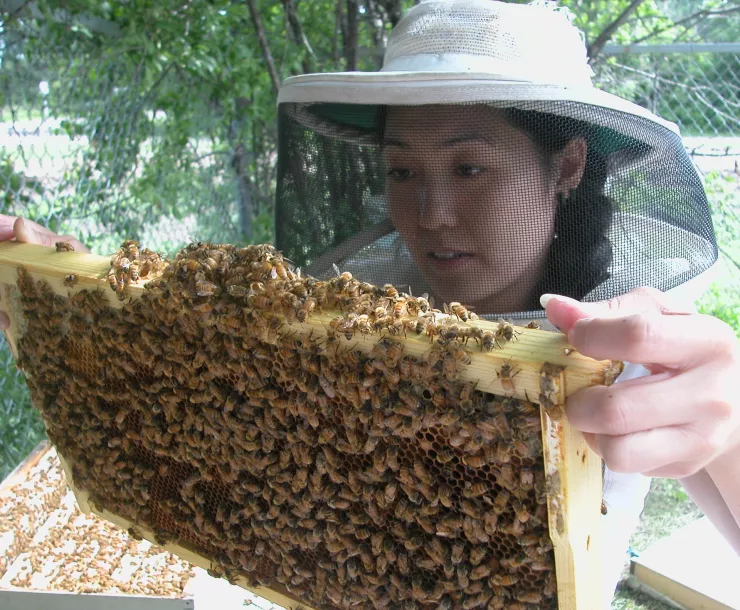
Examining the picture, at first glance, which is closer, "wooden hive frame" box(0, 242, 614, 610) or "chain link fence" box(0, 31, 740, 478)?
"wooden hive frame" box(0, 242, 614, 610)

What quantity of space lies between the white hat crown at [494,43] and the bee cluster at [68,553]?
1.91 meters

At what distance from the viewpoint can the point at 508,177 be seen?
159 cm

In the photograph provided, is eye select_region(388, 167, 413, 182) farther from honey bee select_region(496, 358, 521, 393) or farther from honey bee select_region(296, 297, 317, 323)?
honey bee select_region(496, 358, 521, 393)

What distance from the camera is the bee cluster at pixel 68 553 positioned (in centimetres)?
231

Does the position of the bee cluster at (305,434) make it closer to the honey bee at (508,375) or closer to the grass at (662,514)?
the honey bee at (508,375)

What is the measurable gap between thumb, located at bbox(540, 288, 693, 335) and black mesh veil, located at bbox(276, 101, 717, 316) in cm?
52

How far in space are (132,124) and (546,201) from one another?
12.1ft

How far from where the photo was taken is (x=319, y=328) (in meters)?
1.09

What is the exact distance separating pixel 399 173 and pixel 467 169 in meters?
0.20

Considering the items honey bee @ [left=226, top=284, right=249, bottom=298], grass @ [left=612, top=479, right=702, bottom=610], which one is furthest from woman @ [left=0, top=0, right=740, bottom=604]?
grass @ [left=612, top=479, right=702, bottom=610]

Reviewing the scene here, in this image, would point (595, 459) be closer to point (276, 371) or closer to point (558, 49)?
point (276, 371)

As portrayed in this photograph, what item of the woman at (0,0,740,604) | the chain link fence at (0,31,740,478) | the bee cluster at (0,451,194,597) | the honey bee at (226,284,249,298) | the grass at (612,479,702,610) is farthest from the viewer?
the grass at (612,479,702,610)

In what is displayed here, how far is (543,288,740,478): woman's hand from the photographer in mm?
811

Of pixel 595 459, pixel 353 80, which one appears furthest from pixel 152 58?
pixel 595 459
